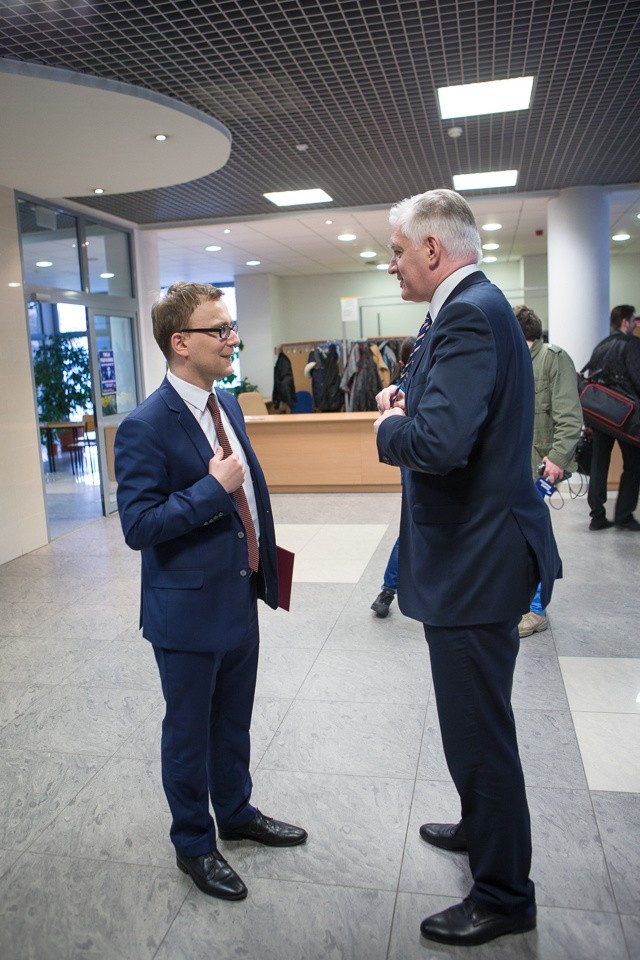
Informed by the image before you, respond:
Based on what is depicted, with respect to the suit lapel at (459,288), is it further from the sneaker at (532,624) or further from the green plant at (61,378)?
the green plant at (61,378)

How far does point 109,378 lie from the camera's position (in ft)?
27.3

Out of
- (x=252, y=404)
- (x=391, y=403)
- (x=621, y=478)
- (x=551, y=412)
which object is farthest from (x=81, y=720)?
(x=252, y=404)

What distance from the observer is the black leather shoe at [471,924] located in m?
1.91

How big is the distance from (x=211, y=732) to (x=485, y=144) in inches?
220

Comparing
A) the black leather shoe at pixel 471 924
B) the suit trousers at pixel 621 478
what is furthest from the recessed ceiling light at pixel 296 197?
the black leather shoe at pixel 471 924

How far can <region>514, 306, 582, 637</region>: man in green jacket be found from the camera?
4.02m

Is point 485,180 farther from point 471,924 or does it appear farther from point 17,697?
point 471,924

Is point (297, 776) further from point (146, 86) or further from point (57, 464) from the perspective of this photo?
point (57, 464)

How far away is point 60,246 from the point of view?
7.49 meters

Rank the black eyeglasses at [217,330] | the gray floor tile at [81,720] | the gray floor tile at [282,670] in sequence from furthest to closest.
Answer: the gray floor tile at [282,670]
the gray floor tile at [81,720]
the black eyeglasses at [217,330]

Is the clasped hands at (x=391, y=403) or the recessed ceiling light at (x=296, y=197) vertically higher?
the recessed ceiling light at (x=296, y=197)

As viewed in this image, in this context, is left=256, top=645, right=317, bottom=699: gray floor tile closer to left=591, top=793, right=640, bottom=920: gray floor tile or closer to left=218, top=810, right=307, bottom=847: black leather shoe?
left=218, top=810, right=307, bottom=847: black leather shoe

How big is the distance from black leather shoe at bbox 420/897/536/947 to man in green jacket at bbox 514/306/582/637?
2.16 m

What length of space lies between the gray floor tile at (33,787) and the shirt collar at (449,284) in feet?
6.72
